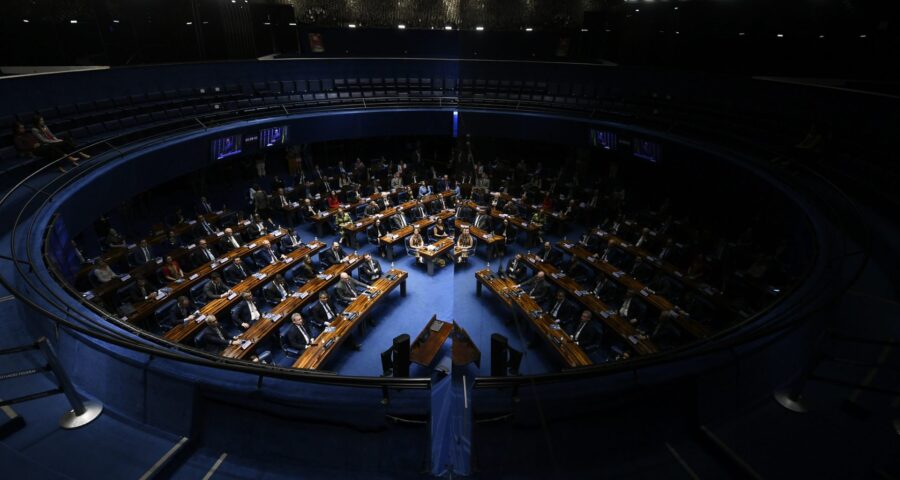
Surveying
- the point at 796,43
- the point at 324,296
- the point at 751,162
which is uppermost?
the point at 796,43

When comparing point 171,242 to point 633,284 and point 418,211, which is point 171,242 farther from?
point 633,284

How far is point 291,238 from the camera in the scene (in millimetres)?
11273

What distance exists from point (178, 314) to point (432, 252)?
580 centimetres

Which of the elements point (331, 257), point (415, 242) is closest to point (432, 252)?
point (415, 242)

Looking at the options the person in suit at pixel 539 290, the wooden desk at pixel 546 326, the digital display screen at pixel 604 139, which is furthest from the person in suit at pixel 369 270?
the digital display screen at pixel 604 139

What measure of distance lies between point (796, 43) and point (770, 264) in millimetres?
7748

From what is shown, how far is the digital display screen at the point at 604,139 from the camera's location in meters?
13.5

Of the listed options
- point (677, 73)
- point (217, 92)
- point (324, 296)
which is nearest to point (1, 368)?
point (324, 296)

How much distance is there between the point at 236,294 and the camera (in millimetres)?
8484

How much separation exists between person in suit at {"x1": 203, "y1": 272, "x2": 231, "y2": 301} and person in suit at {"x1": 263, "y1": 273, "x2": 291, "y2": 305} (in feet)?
2.59

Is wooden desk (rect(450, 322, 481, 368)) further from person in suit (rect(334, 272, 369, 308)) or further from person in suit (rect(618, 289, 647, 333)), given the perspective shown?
person in suit (rect(334, 272, 369, 308))

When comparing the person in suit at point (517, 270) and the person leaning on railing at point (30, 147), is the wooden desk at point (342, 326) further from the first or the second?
the person leaning on railing at point (30, 147)

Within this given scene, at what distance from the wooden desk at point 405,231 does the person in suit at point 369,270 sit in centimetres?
121

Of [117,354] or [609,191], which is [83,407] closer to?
[117,354]
